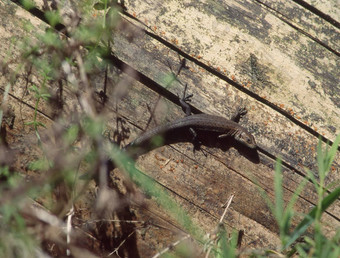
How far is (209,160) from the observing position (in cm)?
370

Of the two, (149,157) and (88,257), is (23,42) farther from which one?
(88,257)

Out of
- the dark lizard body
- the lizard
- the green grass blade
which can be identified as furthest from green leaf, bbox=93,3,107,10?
the green grass blade

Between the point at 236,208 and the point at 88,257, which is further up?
the point at 236,208

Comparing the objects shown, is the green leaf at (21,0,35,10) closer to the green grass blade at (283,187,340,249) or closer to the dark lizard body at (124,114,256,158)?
the dark lizard body at (124,114,256,158)

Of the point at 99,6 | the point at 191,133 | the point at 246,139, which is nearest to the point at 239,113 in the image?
the point at 246,139

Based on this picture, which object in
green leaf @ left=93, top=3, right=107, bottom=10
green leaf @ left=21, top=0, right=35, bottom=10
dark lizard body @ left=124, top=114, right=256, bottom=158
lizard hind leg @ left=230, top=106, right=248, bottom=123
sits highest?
green leaf @ left=93, top=3, right=107, bottom=10

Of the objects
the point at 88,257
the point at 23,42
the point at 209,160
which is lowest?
the point at 88,257

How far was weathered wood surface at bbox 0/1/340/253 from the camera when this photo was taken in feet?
12.0

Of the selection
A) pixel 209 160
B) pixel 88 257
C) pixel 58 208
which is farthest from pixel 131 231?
pixel 209 160

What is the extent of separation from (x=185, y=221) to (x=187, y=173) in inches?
17.6

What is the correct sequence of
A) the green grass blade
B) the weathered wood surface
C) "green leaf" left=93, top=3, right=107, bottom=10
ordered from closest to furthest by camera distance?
the green grass blade → "green leaf" left=93, top=3, right=107, bottom=10 → the weathered wood surface

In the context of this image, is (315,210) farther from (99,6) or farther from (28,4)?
(28,4)

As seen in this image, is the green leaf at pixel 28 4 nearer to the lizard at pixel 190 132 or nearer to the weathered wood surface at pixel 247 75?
the weathered wood surface at pixel 247 75

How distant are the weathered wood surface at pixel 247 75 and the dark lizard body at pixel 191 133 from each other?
0.12m
